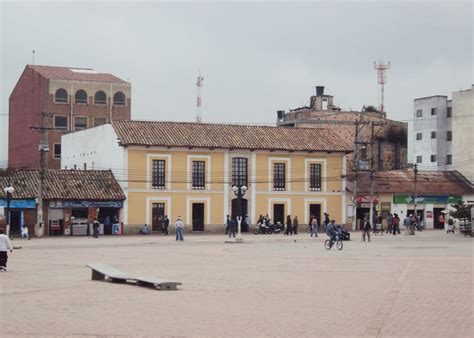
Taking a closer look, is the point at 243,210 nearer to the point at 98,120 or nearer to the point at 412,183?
the point at 412,183

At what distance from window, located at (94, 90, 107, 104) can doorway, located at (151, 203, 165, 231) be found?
2978 centimetres

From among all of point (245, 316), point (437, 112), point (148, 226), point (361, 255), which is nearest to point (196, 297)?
point (245, 316)

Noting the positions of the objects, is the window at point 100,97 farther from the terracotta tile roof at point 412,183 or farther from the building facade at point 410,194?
the building facade at point 410,194

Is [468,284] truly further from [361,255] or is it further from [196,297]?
[361,255]

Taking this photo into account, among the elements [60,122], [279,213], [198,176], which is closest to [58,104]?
[60,122]

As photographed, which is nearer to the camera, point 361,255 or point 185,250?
point 361,255

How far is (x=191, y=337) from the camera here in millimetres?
12156

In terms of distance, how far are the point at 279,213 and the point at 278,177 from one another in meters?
2.40

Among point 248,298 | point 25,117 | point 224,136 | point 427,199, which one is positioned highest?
point 25,117

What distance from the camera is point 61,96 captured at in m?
79.6

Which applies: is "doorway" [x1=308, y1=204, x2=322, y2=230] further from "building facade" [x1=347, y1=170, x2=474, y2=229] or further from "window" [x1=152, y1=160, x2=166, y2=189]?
"window" [x1=152, y1=160, x2=166, y2=189]

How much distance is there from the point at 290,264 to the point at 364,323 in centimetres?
1262

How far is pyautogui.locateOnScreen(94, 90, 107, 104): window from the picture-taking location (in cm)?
8181

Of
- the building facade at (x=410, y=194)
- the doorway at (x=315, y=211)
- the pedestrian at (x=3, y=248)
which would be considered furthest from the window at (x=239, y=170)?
the pedestrian at (x=3, y=248)
